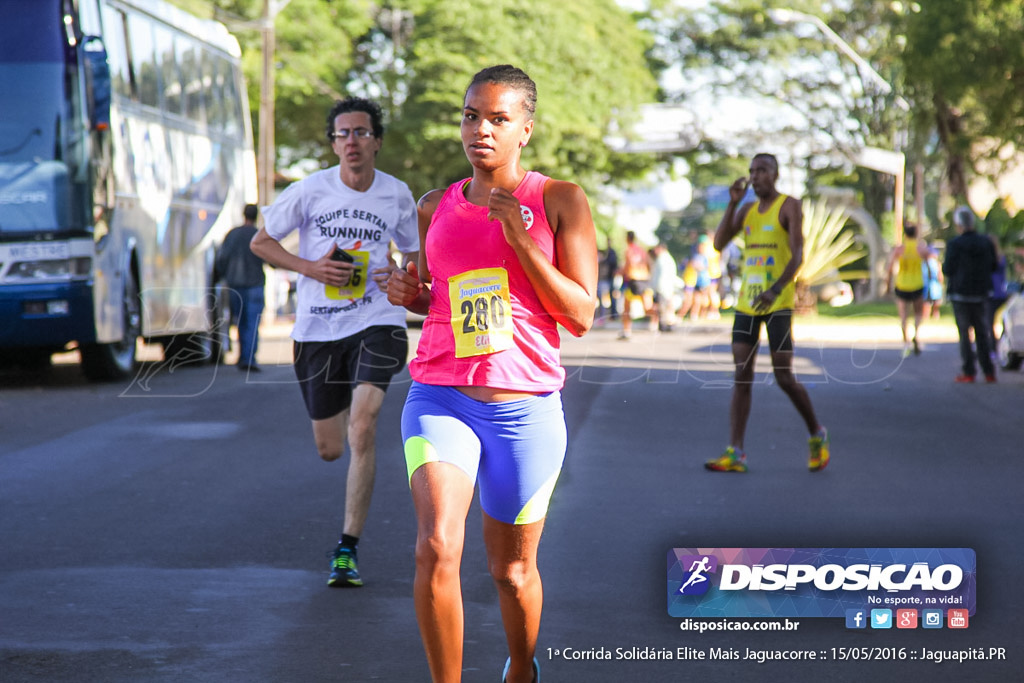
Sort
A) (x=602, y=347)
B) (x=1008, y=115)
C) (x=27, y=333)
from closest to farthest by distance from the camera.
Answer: (x=27, y=333)
(x=602, y=347)
(x=1008, y=115)

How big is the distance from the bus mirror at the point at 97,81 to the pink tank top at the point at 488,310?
11.6 metres

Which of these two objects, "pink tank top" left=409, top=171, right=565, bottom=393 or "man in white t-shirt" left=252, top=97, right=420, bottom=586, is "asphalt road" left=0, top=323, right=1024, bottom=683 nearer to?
"man in white t-shirt" left=252, top=97, right=420, bottom=586

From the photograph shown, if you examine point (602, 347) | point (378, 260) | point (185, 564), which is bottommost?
point (602, 347)

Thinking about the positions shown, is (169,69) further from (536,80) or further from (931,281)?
(536,80)

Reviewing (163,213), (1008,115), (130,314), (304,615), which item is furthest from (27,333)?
(1008,115)

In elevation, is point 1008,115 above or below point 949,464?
above

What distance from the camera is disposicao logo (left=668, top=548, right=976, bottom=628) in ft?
16.7

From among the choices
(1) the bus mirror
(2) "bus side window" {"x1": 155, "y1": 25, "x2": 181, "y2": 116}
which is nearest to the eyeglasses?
(1) the bus mirror

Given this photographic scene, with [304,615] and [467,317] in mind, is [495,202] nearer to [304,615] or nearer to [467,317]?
[467,317]

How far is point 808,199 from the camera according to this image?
153 feet

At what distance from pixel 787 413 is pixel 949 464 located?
132 inches

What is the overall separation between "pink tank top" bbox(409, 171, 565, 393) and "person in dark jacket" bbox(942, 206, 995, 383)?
42.6ft

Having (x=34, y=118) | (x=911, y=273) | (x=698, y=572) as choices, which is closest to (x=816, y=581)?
(x=698, y=572)

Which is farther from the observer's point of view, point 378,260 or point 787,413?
point 787,413
